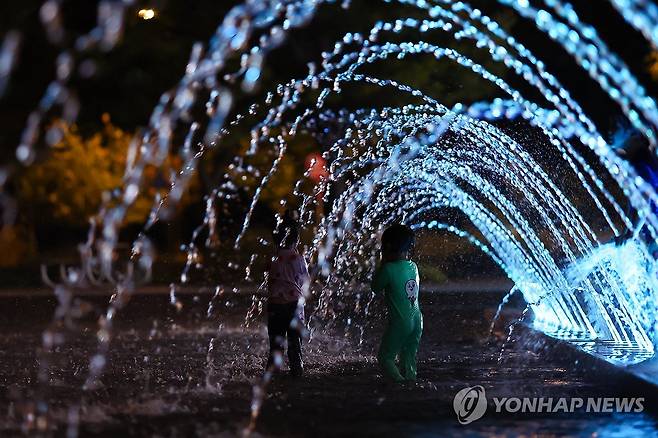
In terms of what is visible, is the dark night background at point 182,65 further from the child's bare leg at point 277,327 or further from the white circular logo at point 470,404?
the white circular logo at point 470,404

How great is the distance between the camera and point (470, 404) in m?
8.63

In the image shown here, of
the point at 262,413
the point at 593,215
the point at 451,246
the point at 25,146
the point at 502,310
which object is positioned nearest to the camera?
the point at 25,146

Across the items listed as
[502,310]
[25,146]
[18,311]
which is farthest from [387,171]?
[25,146]

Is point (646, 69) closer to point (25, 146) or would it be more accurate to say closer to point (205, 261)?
point (205, 261)

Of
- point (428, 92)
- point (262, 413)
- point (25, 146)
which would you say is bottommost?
point (262, 413)

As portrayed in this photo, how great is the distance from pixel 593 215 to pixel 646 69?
20.8 meters

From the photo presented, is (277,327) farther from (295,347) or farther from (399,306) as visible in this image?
(399,306)

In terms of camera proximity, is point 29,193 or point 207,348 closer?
point 207,348

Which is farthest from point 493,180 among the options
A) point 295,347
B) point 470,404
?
point 470,404

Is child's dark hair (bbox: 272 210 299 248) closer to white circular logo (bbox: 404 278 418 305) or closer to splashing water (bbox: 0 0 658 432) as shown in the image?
splashing water (bbox: 0 0 658 432)

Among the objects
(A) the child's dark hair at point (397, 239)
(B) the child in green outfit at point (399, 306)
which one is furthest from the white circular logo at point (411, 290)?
(A) the child's dark hair at point (397, 239)

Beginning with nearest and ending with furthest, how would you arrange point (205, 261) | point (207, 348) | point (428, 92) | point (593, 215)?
point (207, 348) → point (593, 215) → point (205, 261) → point (428, 92)

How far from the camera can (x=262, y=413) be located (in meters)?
8.34

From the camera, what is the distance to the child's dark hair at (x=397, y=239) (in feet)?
33.9
